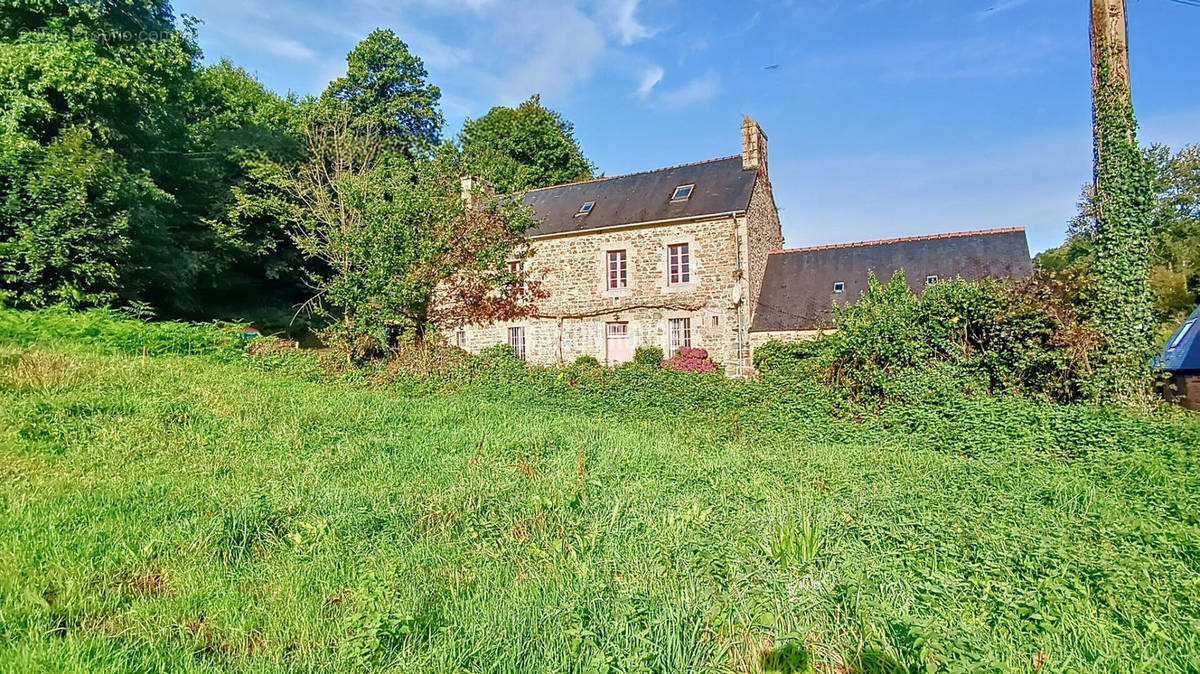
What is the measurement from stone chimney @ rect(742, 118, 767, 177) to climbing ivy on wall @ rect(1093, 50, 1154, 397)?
1007 centimetres

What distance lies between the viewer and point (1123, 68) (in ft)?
29.9

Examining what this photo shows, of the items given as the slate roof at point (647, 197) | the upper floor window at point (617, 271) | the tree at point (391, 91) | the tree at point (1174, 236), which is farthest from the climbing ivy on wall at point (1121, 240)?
the tree at point (391, 91)

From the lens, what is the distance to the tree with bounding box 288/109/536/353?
1449 cm

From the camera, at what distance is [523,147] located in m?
31.5

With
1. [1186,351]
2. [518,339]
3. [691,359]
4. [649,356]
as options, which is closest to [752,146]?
[691,359]

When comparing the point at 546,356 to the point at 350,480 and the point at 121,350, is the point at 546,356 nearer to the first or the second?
the point at 121,350

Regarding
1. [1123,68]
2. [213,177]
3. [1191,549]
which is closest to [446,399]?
[1191,549]

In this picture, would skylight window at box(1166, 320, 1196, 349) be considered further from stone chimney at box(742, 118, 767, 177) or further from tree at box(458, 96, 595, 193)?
tree at box(458, 96, 595, 193)

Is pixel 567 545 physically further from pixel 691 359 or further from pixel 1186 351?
pixel 691 359

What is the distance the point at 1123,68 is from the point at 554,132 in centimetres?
2675

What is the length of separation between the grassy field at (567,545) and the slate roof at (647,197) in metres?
11.8

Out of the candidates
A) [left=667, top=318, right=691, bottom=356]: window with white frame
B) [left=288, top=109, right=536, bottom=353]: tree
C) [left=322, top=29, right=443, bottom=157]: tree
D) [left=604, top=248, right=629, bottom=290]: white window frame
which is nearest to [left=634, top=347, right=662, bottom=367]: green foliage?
[left=667, top=318, right=691, bottom=356]: window with white frame

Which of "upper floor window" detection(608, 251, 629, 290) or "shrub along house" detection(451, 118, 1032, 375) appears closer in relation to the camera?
"shrub along house" detection(451, 118, 1032, 375)

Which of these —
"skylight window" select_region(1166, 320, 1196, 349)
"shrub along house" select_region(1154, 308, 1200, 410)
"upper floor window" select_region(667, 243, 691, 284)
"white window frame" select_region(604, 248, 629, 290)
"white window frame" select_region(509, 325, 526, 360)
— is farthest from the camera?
"white window frame" select_region(509, 325, 526, 360)
